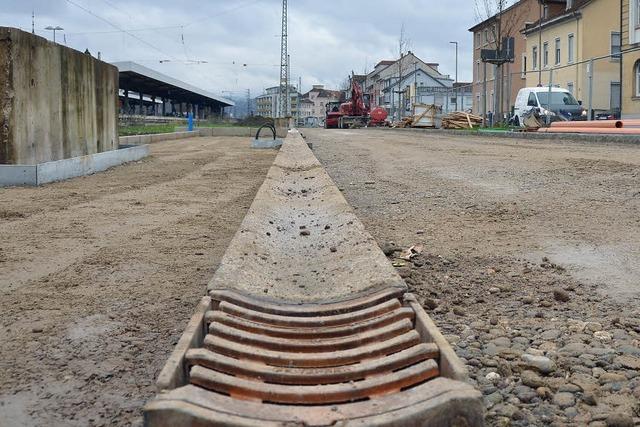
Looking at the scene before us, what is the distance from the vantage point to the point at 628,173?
29.5 ft

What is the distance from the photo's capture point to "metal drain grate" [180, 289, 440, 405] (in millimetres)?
2072

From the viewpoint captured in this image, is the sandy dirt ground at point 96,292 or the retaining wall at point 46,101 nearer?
the sandy dirt ground at point 96,292

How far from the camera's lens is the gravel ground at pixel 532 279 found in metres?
2.40

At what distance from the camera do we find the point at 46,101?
10094 millimetres

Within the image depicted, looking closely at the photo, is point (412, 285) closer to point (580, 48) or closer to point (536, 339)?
point (536, 339)

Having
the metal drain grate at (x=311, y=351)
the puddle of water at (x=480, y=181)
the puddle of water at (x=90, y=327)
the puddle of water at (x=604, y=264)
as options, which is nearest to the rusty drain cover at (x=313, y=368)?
the metal drain grate at (x=311, y=351)

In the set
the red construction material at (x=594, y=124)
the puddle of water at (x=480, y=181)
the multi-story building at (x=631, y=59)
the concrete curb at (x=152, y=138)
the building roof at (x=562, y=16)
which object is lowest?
the puddle of water at (x=480, y=181)

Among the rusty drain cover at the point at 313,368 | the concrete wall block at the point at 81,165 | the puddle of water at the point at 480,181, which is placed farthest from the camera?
the concrete wall block at the point at 81,165

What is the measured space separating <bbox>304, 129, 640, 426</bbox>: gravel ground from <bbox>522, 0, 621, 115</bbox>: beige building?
69.8 feet

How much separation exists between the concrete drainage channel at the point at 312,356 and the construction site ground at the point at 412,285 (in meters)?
0.30

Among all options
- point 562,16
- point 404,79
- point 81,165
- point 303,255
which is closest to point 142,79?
point 562,16

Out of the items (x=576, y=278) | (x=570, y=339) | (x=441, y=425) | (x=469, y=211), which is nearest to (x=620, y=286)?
(x=576, y=278)

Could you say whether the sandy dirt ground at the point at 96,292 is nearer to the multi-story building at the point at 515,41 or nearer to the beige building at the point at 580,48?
the beige building at the point at 580,48

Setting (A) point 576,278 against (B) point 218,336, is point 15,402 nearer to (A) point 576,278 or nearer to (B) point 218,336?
(B) point 218,336
